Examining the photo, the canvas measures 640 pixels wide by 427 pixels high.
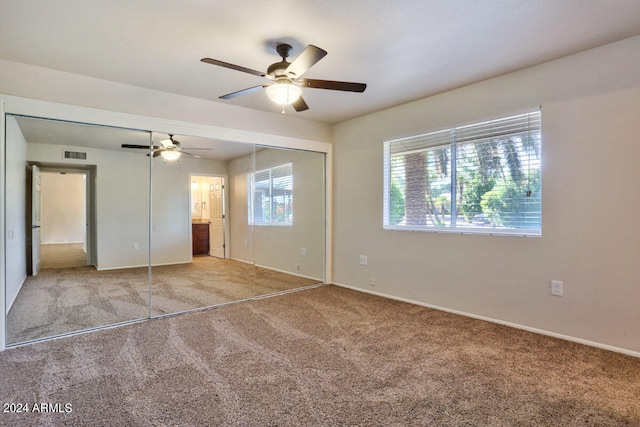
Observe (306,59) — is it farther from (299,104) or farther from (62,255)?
(62,255)

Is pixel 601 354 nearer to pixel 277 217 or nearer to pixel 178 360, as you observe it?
pixel 178 360

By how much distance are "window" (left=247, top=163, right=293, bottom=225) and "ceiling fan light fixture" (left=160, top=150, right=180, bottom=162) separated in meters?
1.10

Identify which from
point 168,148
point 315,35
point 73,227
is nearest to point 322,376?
point 315,35

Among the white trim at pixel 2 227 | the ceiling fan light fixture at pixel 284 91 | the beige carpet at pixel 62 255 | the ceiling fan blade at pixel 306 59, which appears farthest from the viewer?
the beige carpet at pixel 62 255

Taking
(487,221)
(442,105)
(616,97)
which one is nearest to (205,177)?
(442,105)

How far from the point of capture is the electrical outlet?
2785 mm

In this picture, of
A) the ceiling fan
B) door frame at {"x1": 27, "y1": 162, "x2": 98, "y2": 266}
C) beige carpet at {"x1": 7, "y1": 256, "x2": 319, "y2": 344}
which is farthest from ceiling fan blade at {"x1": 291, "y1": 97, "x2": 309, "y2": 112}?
door frame at {"x1": 27, "y1": 162, "x2": 98, "y2": 266}

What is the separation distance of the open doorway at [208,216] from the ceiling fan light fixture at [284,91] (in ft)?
8.24

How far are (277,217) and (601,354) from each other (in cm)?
400

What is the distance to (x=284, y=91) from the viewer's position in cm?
246

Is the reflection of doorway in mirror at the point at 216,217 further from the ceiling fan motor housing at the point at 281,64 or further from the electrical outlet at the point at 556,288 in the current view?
the electrical outlet at the point at 556,288

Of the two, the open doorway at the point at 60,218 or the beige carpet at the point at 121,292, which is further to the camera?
the open doorway at the point at 60,218

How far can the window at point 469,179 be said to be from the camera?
2.98 meters

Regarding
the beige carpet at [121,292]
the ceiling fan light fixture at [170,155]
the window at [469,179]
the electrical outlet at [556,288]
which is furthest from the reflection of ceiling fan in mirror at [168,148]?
the electrical outlet at [556,288]
